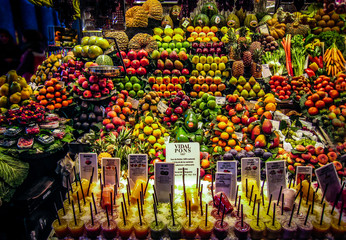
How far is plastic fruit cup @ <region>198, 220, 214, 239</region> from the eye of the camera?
1543mm

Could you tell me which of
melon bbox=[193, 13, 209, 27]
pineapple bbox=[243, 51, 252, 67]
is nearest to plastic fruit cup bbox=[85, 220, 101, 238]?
pineapple bbox=[243, 51, 252, 67]

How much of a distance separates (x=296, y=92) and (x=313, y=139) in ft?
3.88

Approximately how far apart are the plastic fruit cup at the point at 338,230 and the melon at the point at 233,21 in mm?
4832

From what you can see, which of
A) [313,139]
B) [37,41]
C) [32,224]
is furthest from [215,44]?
[32,224]

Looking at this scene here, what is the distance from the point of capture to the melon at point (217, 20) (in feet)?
17.4

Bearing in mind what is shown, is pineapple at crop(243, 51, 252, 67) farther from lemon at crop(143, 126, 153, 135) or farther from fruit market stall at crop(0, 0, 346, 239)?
lemon at crop(143, 126, 153, 135)

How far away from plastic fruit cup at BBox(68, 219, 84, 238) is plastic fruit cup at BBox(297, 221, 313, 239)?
1573 mm

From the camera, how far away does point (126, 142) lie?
286 centimetres

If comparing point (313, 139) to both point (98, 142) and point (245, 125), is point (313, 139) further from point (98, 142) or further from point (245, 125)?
point (98, 142)

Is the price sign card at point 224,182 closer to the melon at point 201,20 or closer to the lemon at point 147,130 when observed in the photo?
the lemon at point 147,130

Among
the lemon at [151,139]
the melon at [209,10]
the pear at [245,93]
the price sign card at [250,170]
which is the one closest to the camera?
the price sign card at [250,170]

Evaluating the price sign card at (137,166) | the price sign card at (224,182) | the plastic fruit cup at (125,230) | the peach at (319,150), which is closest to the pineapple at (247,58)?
the peach at (319,150)

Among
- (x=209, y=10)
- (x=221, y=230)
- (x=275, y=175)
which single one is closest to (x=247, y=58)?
(x=209, y=10)

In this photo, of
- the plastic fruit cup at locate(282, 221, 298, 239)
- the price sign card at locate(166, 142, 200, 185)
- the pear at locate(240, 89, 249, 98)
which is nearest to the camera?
the plastic fruit cup at locate(282, 221, 298, 239)
